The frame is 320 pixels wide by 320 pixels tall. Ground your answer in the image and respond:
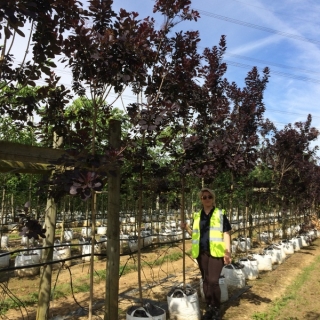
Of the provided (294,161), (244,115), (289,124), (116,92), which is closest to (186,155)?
(116,92)

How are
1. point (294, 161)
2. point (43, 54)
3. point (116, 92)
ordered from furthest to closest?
point (294, 161) → point (116, 92) → point (43, 54)

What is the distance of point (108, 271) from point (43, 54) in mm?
2115

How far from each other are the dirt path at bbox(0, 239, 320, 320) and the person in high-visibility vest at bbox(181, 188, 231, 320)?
63cm

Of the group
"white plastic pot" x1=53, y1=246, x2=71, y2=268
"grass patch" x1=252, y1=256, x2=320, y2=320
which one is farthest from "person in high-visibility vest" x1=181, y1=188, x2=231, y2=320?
"white plastic pot" x1=53, y1=246, x2=71, y2=268

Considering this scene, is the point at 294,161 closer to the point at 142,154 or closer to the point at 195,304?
the point at 195,304

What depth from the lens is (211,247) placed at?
3785 mm

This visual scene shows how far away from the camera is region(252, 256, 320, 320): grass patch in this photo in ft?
14.4

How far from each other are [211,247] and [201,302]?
1.49 metres

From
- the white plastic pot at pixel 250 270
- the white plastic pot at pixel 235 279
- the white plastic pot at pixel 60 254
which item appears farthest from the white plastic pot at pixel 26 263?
the white plastic pot at pixel 250 270

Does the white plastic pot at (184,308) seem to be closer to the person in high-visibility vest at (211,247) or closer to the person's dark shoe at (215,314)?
the person in high-visibility vest at (211,247)

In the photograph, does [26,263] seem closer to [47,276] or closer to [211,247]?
[47,276]

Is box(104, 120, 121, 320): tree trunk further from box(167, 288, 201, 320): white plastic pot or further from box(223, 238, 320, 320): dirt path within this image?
box(223, 238, 320, 320): dirt path

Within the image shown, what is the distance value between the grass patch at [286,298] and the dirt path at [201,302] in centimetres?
4

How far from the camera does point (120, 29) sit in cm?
280
